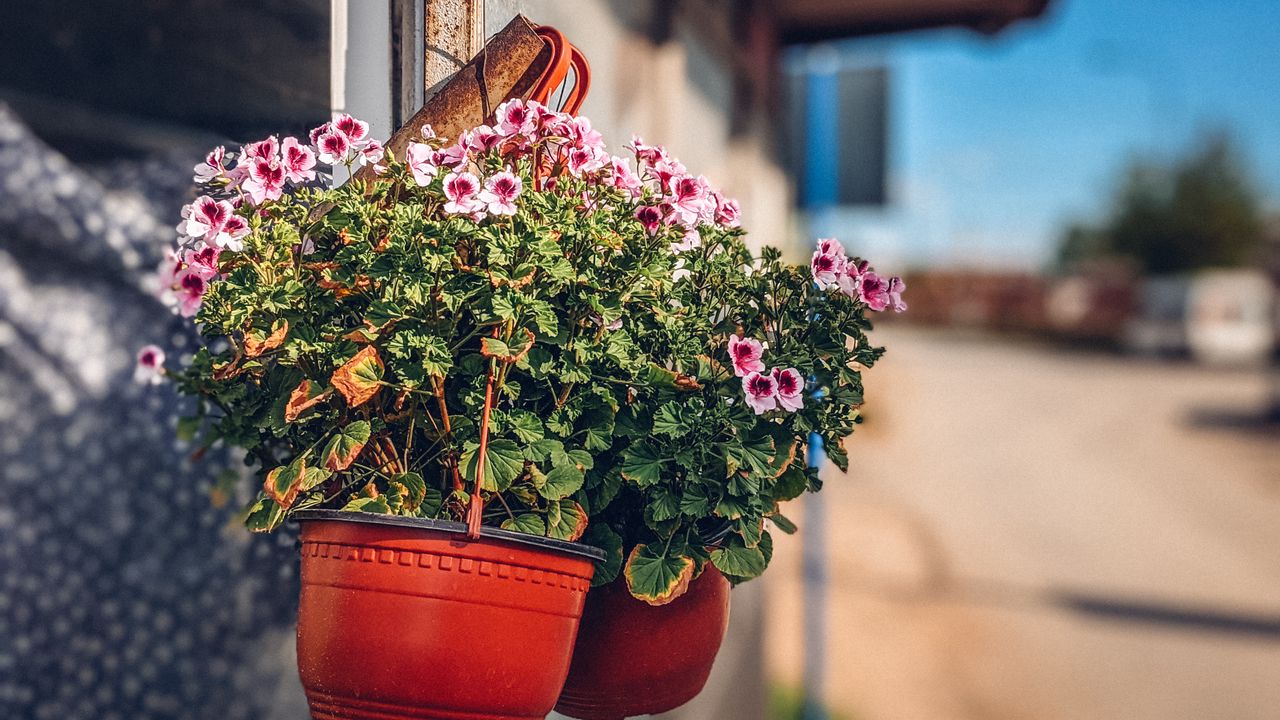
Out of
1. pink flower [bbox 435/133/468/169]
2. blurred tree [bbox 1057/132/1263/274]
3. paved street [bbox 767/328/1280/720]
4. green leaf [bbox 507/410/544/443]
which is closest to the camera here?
green leaf [bbox 507/410/544/443]

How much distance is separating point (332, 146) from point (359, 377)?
0.34m

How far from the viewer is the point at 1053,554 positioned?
15.4 m

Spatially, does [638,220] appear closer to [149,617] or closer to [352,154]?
[352,154]

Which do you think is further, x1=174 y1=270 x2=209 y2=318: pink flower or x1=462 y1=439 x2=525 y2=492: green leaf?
x1=174 y1=270 x2=209 y2=318: pink flower

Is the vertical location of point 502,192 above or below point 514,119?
below

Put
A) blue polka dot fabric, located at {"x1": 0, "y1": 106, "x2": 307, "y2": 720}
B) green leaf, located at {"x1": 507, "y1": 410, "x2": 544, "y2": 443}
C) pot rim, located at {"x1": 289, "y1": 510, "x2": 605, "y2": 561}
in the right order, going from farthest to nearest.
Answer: blue polka dot fabric, located at {"x1": 0, "y1": 106, "x2": 307, "y2": 720} < green leaf, located at {"x1": 507, "y1": 410, "x2": 544, "y2": 443} < pot rim, located at {"x1": 289, "y1": 510, "x2": 605, "y2": 561}

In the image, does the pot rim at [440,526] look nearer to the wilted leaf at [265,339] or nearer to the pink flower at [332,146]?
the wilted leaf at [265,339]

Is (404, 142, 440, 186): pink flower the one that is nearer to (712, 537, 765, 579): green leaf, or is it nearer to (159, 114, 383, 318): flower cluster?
(159, 114, 383, 318): flower cluster

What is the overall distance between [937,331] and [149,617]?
117 ft

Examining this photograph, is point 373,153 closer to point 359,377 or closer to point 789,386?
point 359,377

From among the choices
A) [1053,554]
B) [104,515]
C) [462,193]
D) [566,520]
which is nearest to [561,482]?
[566,520]

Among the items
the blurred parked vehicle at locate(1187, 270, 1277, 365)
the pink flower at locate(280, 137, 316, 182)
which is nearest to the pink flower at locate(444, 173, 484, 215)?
the pink flower at locate(280, 137, 316, 182)

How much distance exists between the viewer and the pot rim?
1.40 m

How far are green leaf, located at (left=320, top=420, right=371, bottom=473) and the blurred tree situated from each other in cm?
3470
